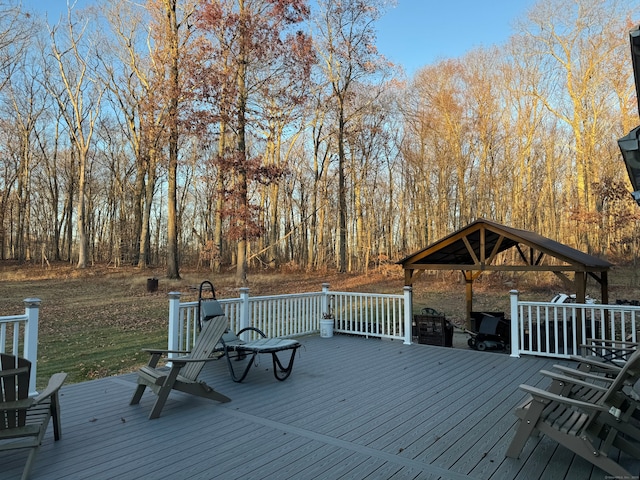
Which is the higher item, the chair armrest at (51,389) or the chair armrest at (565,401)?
the chair armrest at (565,401)

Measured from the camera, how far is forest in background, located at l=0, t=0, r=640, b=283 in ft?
45.8

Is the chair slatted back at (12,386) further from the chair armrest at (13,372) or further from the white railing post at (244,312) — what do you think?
the white railing post at (244,312)

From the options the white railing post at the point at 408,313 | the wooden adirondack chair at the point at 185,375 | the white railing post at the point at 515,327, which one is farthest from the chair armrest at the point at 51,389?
the white railing post at the point at 515,327

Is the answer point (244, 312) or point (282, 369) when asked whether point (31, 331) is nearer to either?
point (282, 369)

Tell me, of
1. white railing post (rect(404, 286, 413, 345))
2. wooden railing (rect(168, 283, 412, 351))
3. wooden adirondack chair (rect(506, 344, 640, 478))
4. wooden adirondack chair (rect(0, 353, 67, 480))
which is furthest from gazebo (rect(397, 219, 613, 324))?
wooden adirondack chair (rect(0, 353, 67, 480))

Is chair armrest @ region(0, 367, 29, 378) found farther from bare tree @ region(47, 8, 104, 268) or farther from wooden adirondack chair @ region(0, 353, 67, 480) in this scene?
bare tree @ region(47, 8, 104, 268)

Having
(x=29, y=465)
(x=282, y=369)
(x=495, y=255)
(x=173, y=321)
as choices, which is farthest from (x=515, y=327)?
(x=29, y=465)

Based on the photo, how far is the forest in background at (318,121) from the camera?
1397 cm

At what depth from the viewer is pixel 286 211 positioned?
28297 millimetres

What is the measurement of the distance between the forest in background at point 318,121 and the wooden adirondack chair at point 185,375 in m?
9.60

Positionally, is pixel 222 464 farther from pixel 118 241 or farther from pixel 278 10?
pixel 118 241

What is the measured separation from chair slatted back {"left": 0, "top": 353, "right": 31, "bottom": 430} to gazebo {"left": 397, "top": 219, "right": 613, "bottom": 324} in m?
5.98

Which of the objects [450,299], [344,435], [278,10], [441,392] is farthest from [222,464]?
[278,10]

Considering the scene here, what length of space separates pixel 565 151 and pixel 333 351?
17.0m
